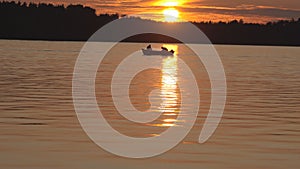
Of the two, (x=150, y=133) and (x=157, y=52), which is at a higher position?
(x=157, y=52)

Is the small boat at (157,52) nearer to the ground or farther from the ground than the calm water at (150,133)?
farther from the ground

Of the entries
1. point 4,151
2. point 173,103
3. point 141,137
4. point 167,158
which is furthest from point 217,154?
point 173,103

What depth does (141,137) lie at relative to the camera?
25.6m

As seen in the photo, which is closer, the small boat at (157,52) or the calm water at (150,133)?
A: the calm water at (150,133)

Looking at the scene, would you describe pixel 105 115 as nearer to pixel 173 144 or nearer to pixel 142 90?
pixel 173 144

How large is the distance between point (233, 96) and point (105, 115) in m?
13.9

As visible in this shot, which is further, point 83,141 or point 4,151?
point 83,141

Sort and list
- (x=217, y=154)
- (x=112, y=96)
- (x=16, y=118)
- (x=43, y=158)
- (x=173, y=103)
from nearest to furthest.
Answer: (x=43, y=158)
(x=217, y=154)
(x=16, y=118)
(x=173, y=103)
(x=112, y=96)

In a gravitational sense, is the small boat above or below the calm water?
above

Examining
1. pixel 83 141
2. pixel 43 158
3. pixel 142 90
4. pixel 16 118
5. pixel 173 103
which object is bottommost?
pixel 43 158

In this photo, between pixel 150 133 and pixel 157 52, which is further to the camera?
pixel 157 52

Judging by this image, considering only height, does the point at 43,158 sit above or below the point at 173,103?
below

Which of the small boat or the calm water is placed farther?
the small boat

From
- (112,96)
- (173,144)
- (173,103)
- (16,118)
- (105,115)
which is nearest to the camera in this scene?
(173,144)
